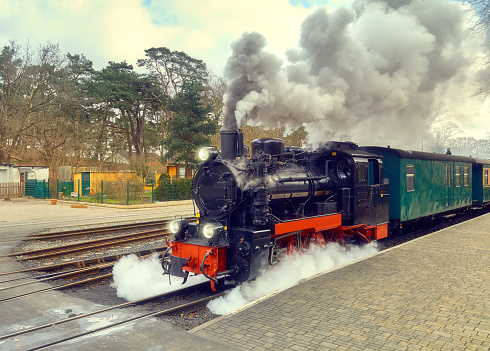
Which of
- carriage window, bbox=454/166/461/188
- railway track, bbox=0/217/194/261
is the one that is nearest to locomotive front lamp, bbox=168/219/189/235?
railway track, bbox=0/217/194/261

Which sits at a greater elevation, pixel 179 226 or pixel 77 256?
pixel 179 226

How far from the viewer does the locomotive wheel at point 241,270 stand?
21.3 ft

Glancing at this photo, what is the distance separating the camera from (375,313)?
5266 millimetres

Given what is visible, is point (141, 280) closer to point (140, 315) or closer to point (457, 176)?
point (140, 315)

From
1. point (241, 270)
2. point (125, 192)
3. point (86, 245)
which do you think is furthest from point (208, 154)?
point (125, 192)

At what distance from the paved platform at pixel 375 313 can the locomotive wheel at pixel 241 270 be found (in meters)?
0.69

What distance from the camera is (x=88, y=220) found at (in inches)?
685

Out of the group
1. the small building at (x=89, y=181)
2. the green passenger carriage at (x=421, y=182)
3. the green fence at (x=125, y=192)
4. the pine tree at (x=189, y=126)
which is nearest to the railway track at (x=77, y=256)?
the green passenger carriage at (x=421, y=182)

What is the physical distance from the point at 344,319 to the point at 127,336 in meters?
2.82

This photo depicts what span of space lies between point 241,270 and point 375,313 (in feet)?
7.54

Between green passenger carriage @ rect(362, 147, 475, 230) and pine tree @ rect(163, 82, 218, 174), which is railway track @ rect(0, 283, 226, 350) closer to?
green passenger carriage @ rect(362, 147, 475, 230)

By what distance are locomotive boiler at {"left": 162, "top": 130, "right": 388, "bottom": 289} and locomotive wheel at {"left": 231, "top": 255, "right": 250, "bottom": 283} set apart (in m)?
0.02

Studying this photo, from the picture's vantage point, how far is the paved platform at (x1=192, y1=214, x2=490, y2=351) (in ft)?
14.6

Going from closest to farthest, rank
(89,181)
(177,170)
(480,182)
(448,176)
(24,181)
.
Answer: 1. (448,176)
2. (480,182)
3. (89,181)
4. (24,181)
5. (177,170)
